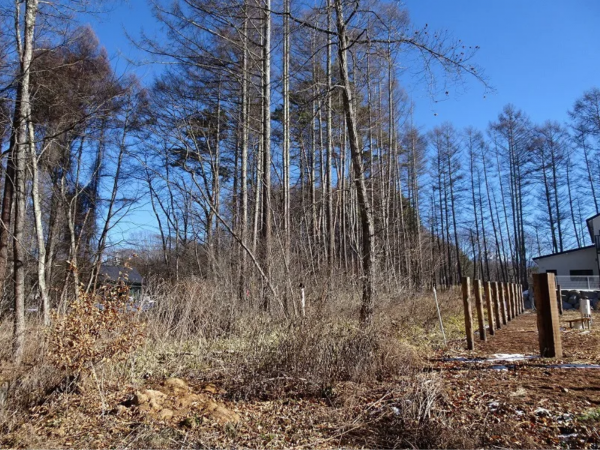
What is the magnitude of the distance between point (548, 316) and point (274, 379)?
3549 mm

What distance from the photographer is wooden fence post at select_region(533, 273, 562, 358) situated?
5418mm

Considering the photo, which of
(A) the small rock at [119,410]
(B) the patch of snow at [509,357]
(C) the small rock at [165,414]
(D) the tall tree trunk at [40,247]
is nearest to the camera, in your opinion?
(C) the small rock at [165,414]

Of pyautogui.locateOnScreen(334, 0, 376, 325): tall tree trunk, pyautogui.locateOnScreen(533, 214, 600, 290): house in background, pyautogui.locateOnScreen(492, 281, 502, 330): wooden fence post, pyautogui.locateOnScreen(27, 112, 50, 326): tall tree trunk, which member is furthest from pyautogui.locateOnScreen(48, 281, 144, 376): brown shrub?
pyautogui.locateOnScreen(533, 214, 600, 290): house in background

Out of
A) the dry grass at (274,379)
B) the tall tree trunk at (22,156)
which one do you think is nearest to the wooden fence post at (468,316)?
the dry grass at (274,379)

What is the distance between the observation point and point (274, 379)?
448 cm

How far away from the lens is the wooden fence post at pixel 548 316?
5418mm

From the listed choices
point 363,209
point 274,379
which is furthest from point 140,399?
point 363,209

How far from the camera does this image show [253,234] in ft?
38.4

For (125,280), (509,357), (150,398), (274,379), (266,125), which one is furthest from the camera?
(266,125)

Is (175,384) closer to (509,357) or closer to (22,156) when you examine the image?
(509,357)

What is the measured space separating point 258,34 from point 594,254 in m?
Answer: 28.0

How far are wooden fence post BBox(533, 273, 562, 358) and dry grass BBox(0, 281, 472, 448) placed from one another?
156 centimetres

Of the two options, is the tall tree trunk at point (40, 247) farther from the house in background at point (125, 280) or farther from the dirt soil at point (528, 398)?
the dirt soil at point (528, 398)

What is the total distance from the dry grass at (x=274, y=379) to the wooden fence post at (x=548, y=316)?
156 cm
